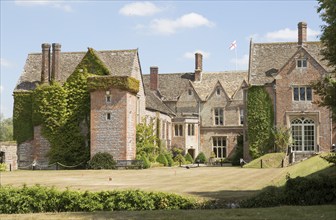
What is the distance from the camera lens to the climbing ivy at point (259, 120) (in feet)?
153

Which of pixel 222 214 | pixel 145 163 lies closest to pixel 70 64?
pixel 145 163

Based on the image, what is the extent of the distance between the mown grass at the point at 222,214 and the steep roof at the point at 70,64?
31683 mm

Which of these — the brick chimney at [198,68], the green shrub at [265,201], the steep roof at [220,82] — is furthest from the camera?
the brick chimney at [198,68]

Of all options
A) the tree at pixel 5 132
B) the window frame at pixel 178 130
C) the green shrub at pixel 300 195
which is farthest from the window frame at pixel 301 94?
the tree at pixel 5 132

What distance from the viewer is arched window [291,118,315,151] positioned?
148ft

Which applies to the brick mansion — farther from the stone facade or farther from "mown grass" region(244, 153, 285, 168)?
"mown grass" region(244, 153, 285, 168)

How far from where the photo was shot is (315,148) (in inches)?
1775

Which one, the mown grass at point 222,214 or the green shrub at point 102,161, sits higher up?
the green shrub at point 102,161

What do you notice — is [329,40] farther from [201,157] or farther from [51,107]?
[201,157]

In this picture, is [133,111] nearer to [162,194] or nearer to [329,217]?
[162,194]

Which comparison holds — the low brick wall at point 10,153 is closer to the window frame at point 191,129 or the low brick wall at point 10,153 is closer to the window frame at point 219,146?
the window frame at point 191,129

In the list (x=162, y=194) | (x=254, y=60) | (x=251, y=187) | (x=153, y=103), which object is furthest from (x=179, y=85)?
(x=162, y=194)

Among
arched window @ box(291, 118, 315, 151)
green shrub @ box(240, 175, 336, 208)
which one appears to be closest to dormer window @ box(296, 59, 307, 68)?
arched window @ box(291, 118, 315, 151)

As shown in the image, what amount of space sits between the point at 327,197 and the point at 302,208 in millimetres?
1921
